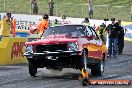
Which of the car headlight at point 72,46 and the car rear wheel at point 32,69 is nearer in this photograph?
the car headlight at point 72,46

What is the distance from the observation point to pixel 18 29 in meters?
39.5

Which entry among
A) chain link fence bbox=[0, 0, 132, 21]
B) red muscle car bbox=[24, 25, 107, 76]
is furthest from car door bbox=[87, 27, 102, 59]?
chain link fence bbox=[0, 0, 132, 21]

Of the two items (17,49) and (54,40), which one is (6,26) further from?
(54,40)

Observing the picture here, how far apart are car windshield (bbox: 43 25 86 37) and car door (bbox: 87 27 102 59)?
0.86 feet

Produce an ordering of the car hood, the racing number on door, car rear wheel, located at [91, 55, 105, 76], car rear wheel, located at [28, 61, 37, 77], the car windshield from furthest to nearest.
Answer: the racing number on door, car rear wheel, located at [91, 55, 105, 76], the car windshield, car rear wheel, located at [28, 61, 37, 77], the car hood

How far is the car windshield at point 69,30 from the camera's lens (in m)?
15.3

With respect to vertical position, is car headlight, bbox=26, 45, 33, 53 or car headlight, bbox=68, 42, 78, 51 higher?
car headlight, bbox=68, 42, 78, 51

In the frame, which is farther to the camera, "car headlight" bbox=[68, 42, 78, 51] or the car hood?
the car hood

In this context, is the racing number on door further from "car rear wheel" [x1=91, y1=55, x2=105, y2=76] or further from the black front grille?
the black front grille

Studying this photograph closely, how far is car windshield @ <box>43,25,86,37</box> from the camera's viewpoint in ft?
50.1

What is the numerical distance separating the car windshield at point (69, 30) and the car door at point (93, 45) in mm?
263

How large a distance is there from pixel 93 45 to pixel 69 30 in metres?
0.87

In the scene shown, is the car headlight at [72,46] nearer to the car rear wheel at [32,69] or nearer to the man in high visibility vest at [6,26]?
the car rear wheel at [32,69]

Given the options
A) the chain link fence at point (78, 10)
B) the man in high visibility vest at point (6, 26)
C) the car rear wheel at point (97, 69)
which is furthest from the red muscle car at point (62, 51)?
the chain link fence at point (78, 10)
